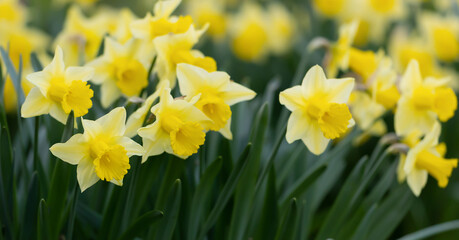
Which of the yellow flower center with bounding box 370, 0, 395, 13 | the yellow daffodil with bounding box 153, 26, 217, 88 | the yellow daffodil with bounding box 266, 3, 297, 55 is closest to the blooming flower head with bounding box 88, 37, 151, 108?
the yellow daffodil with bounding box 153, 26, 217, 88

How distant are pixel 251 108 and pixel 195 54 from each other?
0.73m

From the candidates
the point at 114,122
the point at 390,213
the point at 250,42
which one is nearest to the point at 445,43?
the point at 250,42

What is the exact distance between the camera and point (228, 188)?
4.20 feet

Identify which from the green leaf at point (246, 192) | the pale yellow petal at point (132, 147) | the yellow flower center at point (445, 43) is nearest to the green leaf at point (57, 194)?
the pale yellow petal at point (132, 147)

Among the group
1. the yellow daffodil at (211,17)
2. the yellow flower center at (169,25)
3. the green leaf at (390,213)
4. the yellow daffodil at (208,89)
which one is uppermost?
the yellow flower center at (169,25)

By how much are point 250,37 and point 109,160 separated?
198 cm

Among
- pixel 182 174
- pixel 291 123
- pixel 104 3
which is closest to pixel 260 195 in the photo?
pixel 182 174

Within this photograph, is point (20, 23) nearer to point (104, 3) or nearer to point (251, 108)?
point (251, 108)

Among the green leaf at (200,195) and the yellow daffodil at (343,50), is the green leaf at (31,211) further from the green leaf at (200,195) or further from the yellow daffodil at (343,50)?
the yellow daffodil at (343,50)

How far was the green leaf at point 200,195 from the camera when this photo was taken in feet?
4.09

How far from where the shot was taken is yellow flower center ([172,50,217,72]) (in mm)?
1268

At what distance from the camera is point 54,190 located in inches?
48.2

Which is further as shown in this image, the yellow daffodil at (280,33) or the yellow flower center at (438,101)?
the yellow daffodil at (280,33)

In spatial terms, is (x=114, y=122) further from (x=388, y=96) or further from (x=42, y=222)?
(x=388, y=96)
